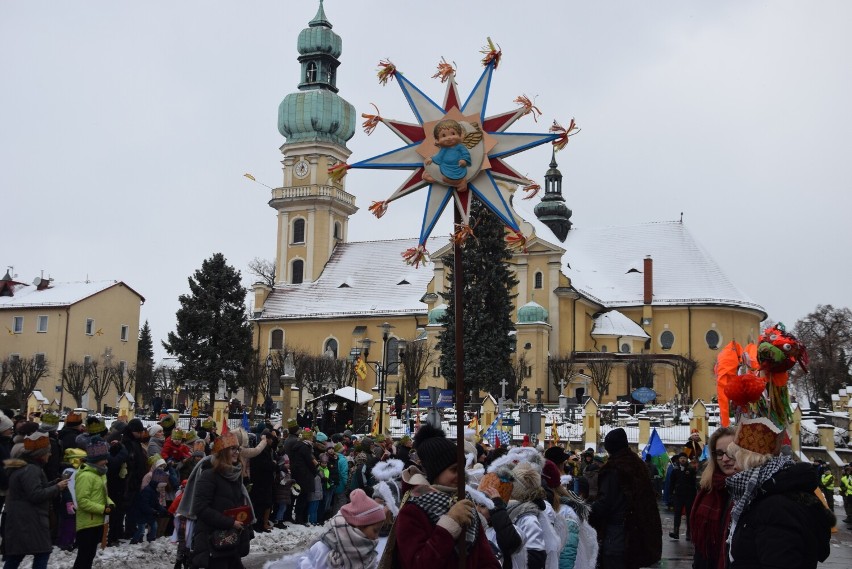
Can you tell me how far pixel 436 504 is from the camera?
5.41 m

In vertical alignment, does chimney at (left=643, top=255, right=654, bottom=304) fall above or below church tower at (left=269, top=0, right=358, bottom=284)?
below

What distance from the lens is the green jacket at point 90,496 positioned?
34.6 feet

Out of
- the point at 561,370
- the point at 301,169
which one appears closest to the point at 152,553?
the point at 561,370

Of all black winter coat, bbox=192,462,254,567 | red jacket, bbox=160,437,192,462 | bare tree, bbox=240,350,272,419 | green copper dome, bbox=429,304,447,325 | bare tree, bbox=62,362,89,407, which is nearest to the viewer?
black winter coat, bbox=192,462,254,567

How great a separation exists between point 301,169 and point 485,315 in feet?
101

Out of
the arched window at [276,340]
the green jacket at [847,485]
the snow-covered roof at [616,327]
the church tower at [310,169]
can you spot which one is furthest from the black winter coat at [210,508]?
the church tower at [310,169]

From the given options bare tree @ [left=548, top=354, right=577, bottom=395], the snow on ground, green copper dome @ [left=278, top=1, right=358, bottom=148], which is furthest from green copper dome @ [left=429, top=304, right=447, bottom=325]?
the snow on ground

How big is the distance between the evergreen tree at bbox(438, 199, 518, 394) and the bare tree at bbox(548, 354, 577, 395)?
29.0ft

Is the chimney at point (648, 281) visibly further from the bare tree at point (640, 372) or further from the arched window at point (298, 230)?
the arched window at point (298, 230)

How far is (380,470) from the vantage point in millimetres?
9141

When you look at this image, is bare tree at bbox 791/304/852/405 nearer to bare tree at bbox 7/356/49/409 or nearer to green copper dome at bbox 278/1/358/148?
green copper dome at bbox 278/1/358/148

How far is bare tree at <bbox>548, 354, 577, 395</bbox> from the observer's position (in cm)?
6003

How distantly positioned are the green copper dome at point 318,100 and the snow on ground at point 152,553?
6271 centimetres

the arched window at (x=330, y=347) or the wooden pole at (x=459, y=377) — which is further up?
the arched window at (x=330, y=347)
